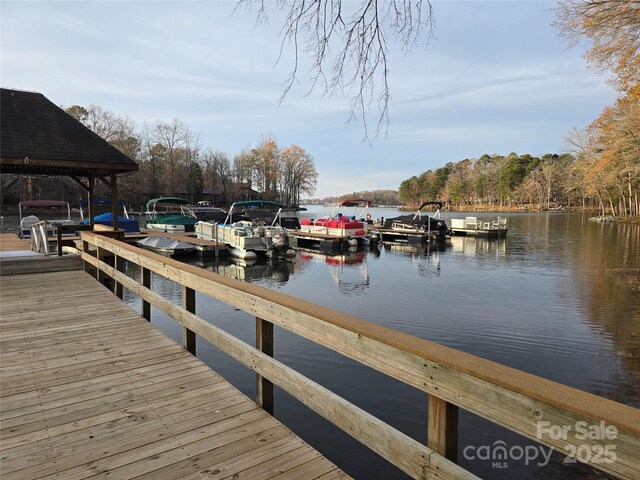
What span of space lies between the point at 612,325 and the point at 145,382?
1050 cm

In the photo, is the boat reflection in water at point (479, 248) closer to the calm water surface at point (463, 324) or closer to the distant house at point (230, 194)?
the calm water surface at point (463, 324)

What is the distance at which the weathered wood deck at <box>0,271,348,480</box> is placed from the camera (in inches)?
93.3

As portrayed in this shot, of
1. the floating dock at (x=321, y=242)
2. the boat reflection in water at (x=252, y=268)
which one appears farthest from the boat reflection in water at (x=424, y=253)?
the boat reflection in water at (x=252, y=268)

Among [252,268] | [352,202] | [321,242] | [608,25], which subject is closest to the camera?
[608,25]

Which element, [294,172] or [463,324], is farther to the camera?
[294,172]

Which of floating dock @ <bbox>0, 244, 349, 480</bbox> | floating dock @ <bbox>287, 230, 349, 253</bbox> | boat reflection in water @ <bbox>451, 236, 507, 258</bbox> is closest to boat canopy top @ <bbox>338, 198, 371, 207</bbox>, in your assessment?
floating dock @ <bbox>287, 230, 349, 253</bbox>

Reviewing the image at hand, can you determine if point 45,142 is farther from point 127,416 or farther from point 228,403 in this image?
point 228,403

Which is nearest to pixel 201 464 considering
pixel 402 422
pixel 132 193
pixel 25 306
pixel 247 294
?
pixel 247 294

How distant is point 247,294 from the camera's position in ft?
10.3

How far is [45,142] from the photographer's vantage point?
9.92 metres

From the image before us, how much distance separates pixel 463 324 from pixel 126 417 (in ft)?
27.9

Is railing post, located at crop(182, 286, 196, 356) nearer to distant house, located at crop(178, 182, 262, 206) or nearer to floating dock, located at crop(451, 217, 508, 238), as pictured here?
floating dock, located at crop(451, 217, 508, 238)

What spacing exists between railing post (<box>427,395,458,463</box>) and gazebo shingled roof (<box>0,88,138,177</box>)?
1028 cm

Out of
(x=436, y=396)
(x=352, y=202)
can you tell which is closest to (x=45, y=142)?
(x=436, y=396)
